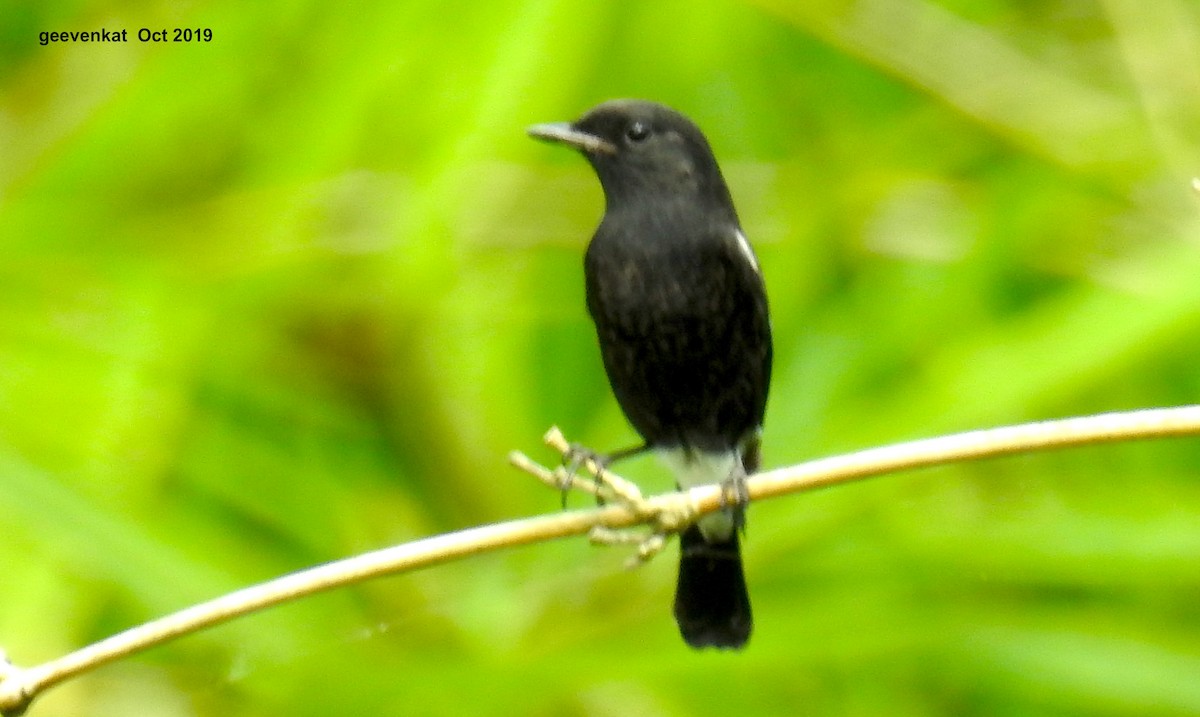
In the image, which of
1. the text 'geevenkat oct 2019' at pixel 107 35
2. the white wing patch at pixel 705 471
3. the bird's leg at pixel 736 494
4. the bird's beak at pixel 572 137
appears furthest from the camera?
the white wing patch at pixel 705 471

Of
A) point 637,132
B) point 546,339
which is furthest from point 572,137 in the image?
point 546,339

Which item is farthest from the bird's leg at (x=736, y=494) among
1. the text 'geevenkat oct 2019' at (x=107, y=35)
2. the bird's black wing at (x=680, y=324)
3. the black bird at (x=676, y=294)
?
the text 'geevenkat oct 2019' at (x=107, y=35)

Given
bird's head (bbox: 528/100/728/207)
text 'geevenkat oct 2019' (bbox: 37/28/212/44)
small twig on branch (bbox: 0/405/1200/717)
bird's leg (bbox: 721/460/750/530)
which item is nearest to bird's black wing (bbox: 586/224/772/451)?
bird's head (bbox: 528/100/728/207)

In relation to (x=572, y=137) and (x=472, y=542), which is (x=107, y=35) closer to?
(x=572, y=137)

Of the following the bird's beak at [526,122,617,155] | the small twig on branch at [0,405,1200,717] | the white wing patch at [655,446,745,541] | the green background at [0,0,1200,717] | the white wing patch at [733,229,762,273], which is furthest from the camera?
the white wing patch at [655,446,745,541]

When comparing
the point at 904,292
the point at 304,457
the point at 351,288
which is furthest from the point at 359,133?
the point at 904,292

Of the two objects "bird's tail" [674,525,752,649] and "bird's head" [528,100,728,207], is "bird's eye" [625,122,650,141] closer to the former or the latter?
"bird's head" [528,100,728,207]

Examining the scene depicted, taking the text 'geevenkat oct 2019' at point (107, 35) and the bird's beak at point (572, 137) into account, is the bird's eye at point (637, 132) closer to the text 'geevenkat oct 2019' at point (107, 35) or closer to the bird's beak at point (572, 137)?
the bird's beak at point (572, 137)
